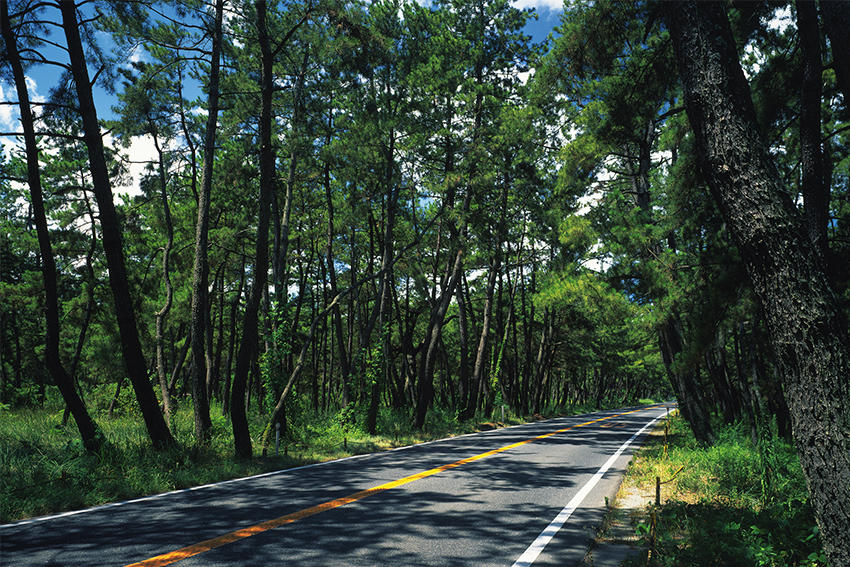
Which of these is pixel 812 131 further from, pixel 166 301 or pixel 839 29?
pixel 166 301

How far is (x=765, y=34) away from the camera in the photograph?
24.7 ft

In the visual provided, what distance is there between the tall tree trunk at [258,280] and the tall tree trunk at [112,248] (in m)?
1.52

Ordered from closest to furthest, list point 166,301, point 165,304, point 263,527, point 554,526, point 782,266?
point 782,266
point 263,527
point 554,526
point 165,304
point 166,301

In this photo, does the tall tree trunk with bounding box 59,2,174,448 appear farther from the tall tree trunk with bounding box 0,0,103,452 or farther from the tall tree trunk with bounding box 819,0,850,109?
the tall tree trunk with bounding box 819,0,850,109

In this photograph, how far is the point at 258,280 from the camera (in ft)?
37.3

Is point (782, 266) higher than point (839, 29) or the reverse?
the reverse

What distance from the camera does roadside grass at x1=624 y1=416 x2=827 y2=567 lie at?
4168 mm

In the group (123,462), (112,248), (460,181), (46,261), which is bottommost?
(123,462)

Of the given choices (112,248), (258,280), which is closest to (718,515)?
(258,280)

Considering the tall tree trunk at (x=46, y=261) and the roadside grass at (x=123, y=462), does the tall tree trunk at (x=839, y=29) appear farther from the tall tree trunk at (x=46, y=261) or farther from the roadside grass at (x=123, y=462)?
the tall tree trunk at (x=46, y=261)

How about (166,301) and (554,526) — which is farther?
(166,301)

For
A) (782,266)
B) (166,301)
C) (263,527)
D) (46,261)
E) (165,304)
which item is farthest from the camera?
(166,301)

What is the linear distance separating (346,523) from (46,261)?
27.4 feet

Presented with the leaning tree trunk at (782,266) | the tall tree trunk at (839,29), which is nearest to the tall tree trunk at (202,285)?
the leaning tree trunk at (782,266)
